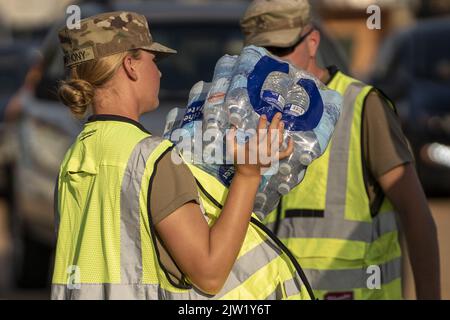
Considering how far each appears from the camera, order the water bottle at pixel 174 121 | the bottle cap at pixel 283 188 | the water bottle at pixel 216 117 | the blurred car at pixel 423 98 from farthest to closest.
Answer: the blurred car at pixel 423 98
the water bottle at pixel 174 121
the bottle cap at pixel 283 188
the water bottle at pixel 216 117

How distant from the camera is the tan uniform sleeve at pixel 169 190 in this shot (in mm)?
3287

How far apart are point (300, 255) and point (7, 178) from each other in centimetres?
922

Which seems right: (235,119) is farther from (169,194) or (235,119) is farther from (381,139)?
(381,139)

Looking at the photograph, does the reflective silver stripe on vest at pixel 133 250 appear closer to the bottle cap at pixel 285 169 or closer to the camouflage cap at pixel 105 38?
the camouflage cap at pixel 105 38

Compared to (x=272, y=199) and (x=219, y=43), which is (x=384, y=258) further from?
(x=219, y=43)

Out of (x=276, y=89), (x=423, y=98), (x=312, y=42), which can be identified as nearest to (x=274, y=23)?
(x=312, y=42)

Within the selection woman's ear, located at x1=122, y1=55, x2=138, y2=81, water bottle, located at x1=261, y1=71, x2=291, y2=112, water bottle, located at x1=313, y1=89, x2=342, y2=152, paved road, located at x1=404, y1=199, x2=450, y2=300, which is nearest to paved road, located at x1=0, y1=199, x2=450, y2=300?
paved road, located at x1=404, y1=199, x2=450, y2=300

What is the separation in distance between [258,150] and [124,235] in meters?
0.42

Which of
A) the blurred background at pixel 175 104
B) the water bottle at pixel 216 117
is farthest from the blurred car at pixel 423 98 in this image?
the water bottle at pixel 216 117

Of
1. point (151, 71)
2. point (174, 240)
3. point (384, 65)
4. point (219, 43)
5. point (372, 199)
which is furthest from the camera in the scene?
point (384, 65)

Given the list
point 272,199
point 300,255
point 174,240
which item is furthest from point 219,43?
point 174,240

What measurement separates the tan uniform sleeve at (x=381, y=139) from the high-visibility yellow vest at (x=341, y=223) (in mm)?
28
